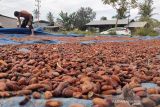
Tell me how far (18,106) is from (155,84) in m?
0.98

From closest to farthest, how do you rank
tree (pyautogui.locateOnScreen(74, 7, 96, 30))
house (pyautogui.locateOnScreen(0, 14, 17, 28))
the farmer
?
1. the farmer
2. house (pyautogui.locateOnScreen(0, 14, 17, 28))
3. tree (pyautogui.locateOnScreen(74, 7, 96, 30))

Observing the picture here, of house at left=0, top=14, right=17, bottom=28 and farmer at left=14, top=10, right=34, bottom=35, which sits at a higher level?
farmer at left=14, top=10, right=34, bottom=35

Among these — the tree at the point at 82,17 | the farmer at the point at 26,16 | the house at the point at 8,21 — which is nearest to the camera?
the farmer at the point at 26,16

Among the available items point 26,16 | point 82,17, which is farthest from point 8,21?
point 82,17

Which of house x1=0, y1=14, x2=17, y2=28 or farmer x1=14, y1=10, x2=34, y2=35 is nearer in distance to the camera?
farmer x1=14, y1=10, x2=34, y2=35

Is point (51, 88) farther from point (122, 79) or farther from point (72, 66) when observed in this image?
point (72, 66)

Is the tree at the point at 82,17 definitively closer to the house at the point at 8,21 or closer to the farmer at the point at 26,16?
the house at the point at 8,21

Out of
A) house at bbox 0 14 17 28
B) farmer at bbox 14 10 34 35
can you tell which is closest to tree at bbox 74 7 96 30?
house at bbox 0 14 17 28

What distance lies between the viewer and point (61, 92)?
1.70m

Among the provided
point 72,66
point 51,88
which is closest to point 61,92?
point 51,88

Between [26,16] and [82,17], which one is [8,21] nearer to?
[26,16]

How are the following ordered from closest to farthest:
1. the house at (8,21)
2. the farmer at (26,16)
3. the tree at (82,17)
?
1. the farmer at (26,16)
2. the house at (8,21)
3. the tree at (82,17)

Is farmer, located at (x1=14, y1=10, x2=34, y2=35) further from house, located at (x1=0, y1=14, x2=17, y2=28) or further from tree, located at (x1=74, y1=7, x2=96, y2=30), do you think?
tree, located at (x1=74, y1=7, x2=96, y2=30)

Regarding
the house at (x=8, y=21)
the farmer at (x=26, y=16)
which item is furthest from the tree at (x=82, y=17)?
the farmer at (x=26, y=16)
